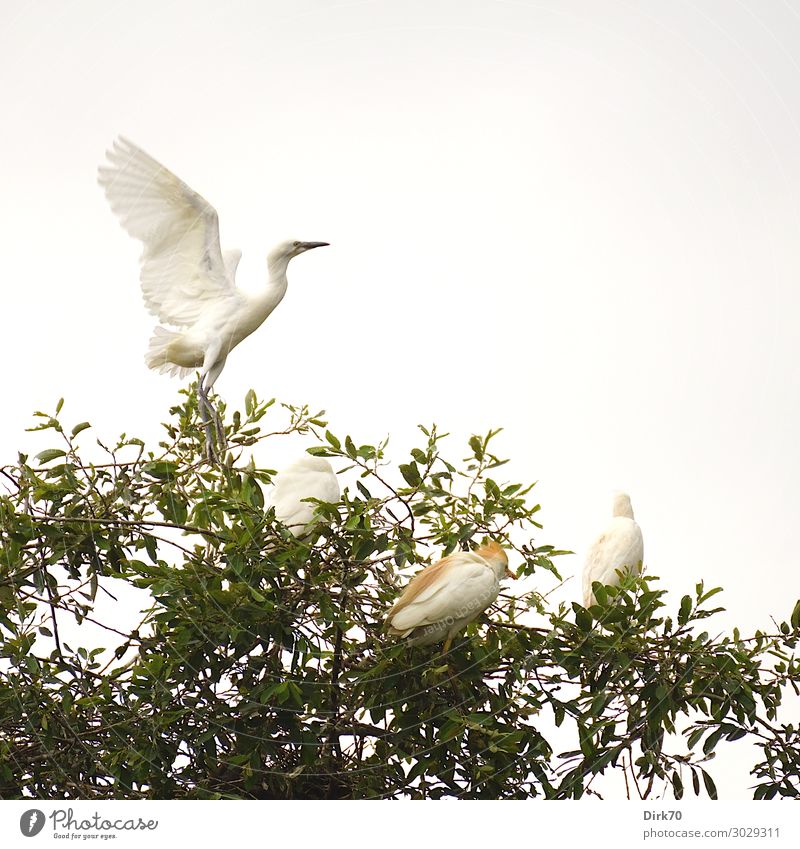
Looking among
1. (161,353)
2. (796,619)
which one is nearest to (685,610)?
(796,619)

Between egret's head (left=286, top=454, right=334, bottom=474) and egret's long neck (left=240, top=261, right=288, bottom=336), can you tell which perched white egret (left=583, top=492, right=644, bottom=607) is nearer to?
egret's head (left=286, top=454, right=334, bottom=474)

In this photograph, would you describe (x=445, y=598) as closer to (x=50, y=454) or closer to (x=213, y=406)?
(x=213, y=406)

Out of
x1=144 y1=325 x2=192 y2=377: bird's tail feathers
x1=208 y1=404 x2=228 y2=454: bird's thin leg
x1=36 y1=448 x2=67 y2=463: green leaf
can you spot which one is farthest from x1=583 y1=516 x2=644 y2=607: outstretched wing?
x1=36 y1=448 x2=67 y2=463: green leaf

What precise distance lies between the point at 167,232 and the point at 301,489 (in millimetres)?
441

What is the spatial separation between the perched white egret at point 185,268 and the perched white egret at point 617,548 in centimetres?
61

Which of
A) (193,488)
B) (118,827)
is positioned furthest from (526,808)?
(193,488)

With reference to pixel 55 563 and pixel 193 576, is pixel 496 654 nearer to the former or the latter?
pixel 193 576

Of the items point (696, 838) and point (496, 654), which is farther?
point (496, 654)

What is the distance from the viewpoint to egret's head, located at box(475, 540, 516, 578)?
5.45ft

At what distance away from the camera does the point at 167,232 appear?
5.86 feet

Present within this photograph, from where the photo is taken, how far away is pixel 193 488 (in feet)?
6.37

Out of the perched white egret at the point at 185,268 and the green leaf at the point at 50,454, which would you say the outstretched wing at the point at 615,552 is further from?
the green leaf at the point at 50,454

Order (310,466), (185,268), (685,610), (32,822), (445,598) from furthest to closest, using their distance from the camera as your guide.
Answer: (310,466), (185,268), (685,610), (445,598), (32,822)

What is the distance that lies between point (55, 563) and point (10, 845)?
0.44 m
